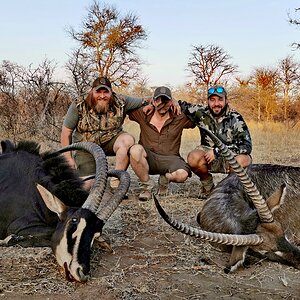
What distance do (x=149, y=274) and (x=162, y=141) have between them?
344cm

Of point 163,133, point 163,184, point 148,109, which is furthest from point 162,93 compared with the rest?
point 163,184

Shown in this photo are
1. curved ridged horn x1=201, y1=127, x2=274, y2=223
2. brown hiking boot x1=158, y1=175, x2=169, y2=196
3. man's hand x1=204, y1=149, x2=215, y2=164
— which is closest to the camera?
curved ridged horn x1=201, y1=127, x2=274, y2=223

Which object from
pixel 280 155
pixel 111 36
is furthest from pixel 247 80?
pixel 280 155

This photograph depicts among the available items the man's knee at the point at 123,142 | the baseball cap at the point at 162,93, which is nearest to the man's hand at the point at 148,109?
the baseball cap at the point at 162,93

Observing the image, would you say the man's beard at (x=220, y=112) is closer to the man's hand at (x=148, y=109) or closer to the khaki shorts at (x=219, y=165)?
the khaki shorts at (x=219, y=165)

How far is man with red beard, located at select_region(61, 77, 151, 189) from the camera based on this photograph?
6.85 meters

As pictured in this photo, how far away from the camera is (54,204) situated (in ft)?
13.4

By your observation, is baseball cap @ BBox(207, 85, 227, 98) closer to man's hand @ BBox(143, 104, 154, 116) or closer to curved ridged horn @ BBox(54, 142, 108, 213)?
man's hand @ BBox(143, 104, 154, 116)

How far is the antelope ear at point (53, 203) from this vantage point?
13.3 feet

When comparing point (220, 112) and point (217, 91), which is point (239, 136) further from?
point (217, 91)

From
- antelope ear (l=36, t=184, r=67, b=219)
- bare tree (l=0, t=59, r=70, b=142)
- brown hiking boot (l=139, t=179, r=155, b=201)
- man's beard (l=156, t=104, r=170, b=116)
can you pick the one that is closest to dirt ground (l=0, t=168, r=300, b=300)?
antelope ear (l=36, t=184, r=67, b=219)

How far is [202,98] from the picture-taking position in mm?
39781

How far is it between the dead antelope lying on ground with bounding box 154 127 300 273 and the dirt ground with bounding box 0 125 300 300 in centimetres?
18

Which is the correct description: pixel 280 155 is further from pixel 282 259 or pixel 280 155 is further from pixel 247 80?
pixel 247 80
